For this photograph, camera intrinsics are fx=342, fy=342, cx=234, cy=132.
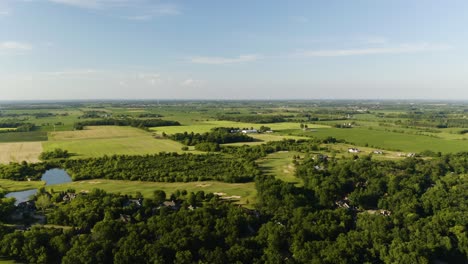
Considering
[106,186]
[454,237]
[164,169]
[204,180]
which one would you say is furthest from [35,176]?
[454,237]

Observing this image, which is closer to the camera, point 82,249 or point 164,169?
point 82,249

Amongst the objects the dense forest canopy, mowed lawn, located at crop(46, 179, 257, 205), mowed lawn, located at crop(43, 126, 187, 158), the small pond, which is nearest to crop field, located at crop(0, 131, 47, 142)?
mowed lawn, located at crop(43, 126, 187, 158)

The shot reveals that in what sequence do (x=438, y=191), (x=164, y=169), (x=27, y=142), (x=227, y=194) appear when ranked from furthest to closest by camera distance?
(x=27, y=142)
(x=164, y=169)
(x=227, y=194)
(x=438, y=191)

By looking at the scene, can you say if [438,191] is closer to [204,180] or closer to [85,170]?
[204,180]

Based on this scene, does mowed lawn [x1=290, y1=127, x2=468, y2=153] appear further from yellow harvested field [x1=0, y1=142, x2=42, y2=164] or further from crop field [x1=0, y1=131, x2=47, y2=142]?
crop field [x1=0, y1=131, x2=47, y2=142]

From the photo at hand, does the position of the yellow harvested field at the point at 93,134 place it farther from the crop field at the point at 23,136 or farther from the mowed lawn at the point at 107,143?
the crop field at the point at 23,136

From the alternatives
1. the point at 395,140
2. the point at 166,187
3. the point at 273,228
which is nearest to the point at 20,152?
the point at 166,187

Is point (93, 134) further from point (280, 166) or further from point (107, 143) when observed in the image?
point (280, 166)
